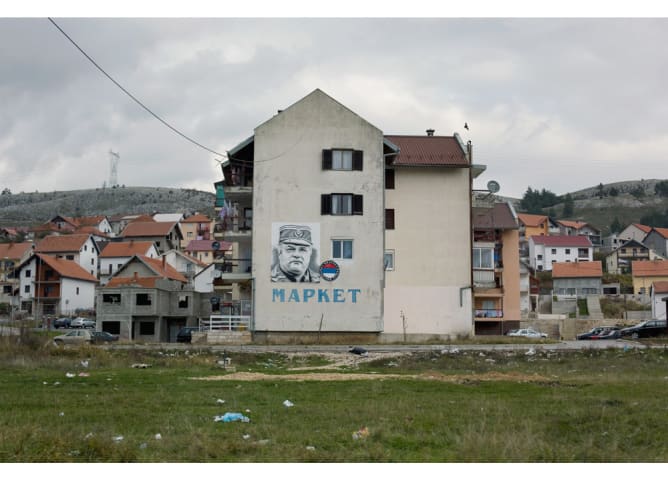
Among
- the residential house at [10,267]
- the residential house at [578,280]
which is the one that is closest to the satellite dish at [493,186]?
the residential house at [578,280]

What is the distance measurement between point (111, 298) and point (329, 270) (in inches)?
1395

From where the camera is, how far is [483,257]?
61.6 meters

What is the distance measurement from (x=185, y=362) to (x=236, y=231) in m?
24.6

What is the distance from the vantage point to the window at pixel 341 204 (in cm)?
5316

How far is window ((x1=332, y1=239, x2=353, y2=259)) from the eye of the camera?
174 feet

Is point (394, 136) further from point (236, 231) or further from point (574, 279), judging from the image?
point (574, 279)

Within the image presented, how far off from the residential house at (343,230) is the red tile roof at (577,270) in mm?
66999

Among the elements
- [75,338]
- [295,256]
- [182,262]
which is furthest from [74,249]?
[295,256]

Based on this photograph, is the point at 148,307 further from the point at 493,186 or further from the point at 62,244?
the point at 62,244

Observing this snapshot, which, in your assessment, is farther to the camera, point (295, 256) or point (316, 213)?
point (316, 213)

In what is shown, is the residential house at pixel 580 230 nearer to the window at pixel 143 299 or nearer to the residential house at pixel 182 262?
the residential house at pixel 182 262

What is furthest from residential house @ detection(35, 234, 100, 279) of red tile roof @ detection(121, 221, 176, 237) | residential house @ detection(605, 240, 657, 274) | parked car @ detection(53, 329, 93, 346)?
residential house @ detection(605, 240, 657, 274)

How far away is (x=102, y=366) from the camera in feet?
96.6

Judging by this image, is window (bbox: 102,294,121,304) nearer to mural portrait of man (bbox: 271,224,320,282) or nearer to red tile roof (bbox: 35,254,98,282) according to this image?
red tile roof (bbox: 35,254,98,282)
